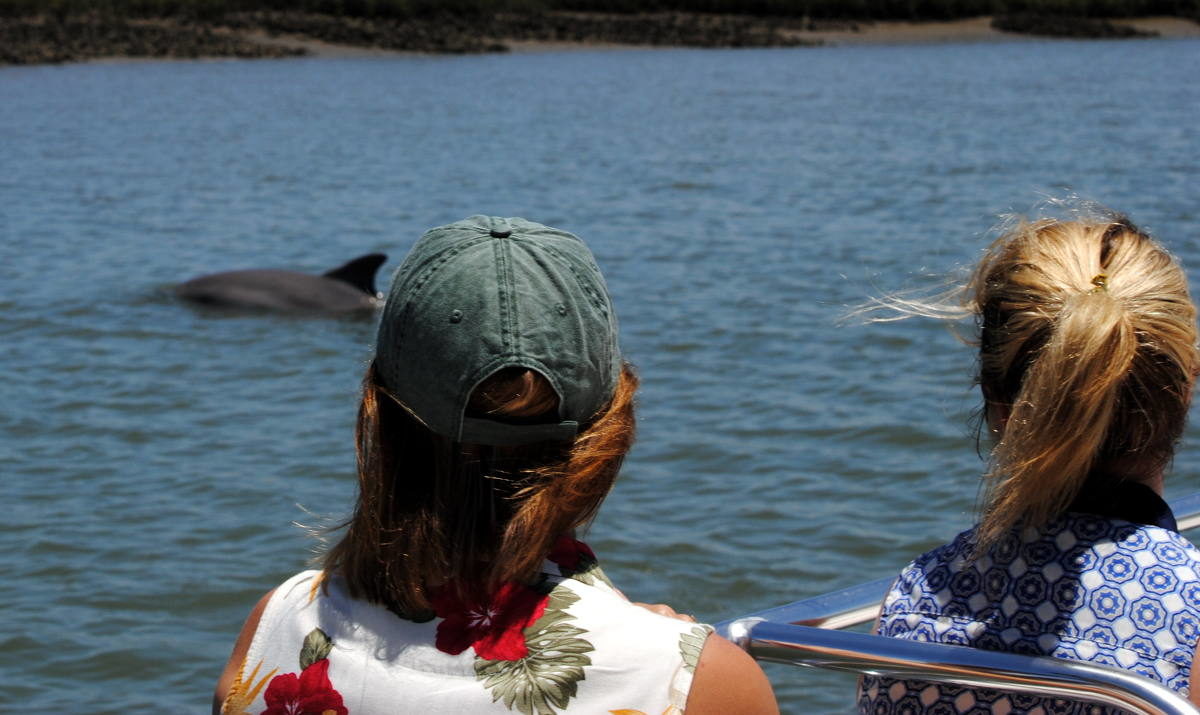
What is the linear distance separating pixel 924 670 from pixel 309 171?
63.3 feet

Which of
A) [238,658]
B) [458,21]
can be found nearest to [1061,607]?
[238,658]

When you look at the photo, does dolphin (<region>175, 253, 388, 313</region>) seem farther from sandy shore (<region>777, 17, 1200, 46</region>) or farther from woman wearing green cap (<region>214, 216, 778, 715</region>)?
sandy shore (<region>777, 17, 1200, 46</region>)

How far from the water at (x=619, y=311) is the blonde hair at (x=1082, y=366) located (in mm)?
1611

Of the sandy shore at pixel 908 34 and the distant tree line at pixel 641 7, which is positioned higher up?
the distant tree line at pixel 641 7

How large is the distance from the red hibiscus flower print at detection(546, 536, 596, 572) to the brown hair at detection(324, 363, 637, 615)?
25 millimetres

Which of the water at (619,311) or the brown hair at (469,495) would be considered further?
the water at (619,311)

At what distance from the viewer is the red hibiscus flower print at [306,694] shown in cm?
172

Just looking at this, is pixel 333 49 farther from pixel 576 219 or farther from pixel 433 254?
pixel 433 254

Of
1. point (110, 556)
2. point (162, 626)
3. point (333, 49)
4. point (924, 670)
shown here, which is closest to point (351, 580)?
point (924, 670)

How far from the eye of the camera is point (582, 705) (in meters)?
1.64

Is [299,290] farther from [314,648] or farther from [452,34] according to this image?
[452,34]

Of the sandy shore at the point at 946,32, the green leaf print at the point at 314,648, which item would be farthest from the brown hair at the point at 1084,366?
the sandy shore at the point at 946,32

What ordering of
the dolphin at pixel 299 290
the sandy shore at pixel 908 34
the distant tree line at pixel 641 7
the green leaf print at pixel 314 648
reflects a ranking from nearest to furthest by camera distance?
the green leaf print at pixel 314 648 → the dolphin at pixel 299 290 → the distant tree line at pixel 641 7 → the sandy shore at pixel 908 34

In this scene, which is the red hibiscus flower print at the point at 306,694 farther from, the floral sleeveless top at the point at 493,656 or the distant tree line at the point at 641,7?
the distant tree line at the point at 641,7
